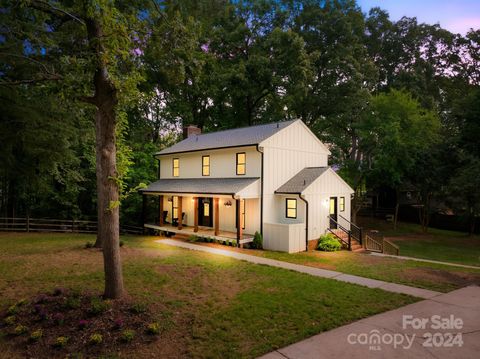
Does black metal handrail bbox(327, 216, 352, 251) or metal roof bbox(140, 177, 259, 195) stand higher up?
metal roof bbox(140, 177, 259, 195)

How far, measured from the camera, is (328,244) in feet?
56.9

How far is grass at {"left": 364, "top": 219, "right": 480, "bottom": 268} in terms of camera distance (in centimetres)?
1914

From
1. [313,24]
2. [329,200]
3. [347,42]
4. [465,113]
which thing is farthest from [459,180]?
[313,24]

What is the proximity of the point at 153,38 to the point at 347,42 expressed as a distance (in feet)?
88.4

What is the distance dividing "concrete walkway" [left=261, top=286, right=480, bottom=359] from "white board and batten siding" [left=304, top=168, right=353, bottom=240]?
991 cm

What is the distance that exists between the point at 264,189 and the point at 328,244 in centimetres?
456

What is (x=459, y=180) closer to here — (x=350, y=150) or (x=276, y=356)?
(x=350, y=150)

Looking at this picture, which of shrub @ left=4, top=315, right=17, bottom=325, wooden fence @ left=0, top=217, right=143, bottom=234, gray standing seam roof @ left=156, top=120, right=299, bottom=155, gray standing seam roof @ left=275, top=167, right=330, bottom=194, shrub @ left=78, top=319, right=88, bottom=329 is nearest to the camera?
shrub @ left=78, top=319, right=88, bottom=329

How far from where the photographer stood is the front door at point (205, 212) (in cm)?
2103

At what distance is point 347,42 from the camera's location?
3045cm

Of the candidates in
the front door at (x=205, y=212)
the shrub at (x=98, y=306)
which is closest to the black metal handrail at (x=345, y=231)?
the front door at (x=205, y=212)

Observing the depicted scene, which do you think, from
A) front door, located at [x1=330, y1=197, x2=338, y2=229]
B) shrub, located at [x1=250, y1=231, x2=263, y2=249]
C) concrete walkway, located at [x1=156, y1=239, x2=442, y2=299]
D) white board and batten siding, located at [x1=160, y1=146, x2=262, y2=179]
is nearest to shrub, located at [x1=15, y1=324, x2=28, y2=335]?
concrete walkway, located at [x1=156, y1=239, x2=442, y2=299]

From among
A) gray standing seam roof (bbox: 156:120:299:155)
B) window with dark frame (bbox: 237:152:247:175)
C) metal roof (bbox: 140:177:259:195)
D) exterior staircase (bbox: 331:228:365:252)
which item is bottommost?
exterior staircase (bbox: 331:228:365:252)

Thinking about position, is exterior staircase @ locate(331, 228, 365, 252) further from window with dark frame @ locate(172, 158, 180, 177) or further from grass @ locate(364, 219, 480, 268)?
window with dark frame @ locate(172, 158, 180, 177)
